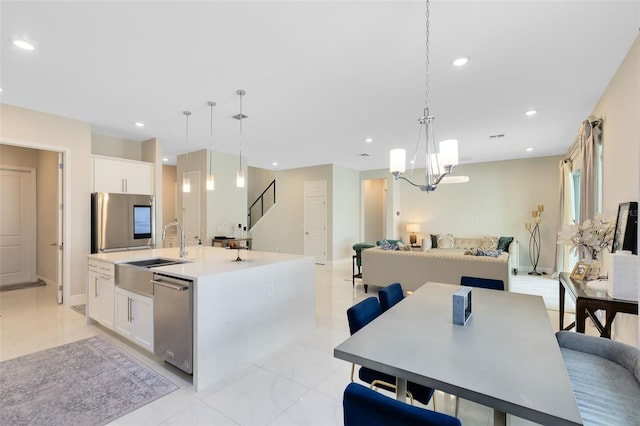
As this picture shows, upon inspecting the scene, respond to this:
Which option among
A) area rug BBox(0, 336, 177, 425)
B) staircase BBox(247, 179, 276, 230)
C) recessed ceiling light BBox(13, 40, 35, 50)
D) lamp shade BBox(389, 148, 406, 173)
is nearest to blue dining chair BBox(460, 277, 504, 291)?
lamp shade BBox(389, 148, 406, 173)

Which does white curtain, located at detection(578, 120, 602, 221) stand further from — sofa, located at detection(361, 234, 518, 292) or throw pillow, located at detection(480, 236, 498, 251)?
throw pillow, located at detection(480, 236, 498, 251)

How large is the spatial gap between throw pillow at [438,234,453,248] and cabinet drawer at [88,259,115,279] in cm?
752

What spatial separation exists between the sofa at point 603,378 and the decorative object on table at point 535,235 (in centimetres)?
653

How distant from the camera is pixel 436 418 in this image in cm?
88

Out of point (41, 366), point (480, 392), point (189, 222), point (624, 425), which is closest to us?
point (480, 392)

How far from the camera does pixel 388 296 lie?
7.95 ft

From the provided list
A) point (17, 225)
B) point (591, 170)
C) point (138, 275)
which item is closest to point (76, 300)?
point (138, 275)

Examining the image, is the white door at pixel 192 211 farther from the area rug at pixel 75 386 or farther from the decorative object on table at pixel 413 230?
the decorative object on table at pixel 413 230

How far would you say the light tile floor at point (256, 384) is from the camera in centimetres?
206

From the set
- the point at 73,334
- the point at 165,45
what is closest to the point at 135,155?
the point at 73,334

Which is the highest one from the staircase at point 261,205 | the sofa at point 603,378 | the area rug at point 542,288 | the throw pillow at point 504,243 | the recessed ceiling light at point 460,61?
the recessed ceiling light at point 460,61

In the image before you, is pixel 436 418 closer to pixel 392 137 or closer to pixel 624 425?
pixel 624 425

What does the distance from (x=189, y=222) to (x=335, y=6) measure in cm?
585

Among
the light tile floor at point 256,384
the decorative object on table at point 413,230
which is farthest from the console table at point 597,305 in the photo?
the decorative object on table at point 413,230
